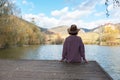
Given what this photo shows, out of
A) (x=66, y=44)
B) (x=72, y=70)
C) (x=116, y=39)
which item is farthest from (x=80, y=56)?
(x=116, y=39)

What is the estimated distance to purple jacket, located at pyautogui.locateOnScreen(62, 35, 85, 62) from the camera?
8.56m

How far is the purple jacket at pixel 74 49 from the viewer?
8561 mm

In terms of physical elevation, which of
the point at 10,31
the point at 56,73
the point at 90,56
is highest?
the point at 10,31

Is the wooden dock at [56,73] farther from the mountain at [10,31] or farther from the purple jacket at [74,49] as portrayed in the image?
the mountain at [10,31]

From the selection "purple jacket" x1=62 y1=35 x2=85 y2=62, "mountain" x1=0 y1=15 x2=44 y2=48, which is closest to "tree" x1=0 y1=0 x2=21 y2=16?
"mountain" x1=0 y1=15 x2=44 y2=48

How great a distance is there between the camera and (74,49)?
8562 mm

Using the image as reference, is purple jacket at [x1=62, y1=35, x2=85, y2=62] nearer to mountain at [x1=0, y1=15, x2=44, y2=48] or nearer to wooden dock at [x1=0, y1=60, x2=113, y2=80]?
wooden dock at [x1=0, y1=60, x2=113, y2=80]

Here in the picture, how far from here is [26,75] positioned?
6.64 metres

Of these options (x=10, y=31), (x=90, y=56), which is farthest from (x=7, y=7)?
(x=90, y=56)

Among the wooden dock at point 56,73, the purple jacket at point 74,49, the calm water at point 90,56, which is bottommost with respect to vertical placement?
the calm water at point 90,56

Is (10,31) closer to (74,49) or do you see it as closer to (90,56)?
(90,56)

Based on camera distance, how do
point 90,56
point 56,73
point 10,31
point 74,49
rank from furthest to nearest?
1. point 10,31
2. point 90,56
3. point 74,49
4. point 56,73

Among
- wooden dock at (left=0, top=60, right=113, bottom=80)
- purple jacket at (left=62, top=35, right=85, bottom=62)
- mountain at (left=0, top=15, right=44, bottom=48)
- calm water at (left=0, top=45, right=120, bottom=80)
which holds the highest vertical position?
mountain at (left=0, top=15, right=44, bottom=48)

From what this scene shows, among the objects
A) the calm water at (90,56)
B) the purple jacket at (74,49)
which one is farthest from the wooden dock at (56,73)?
the calm water at (90,56)
